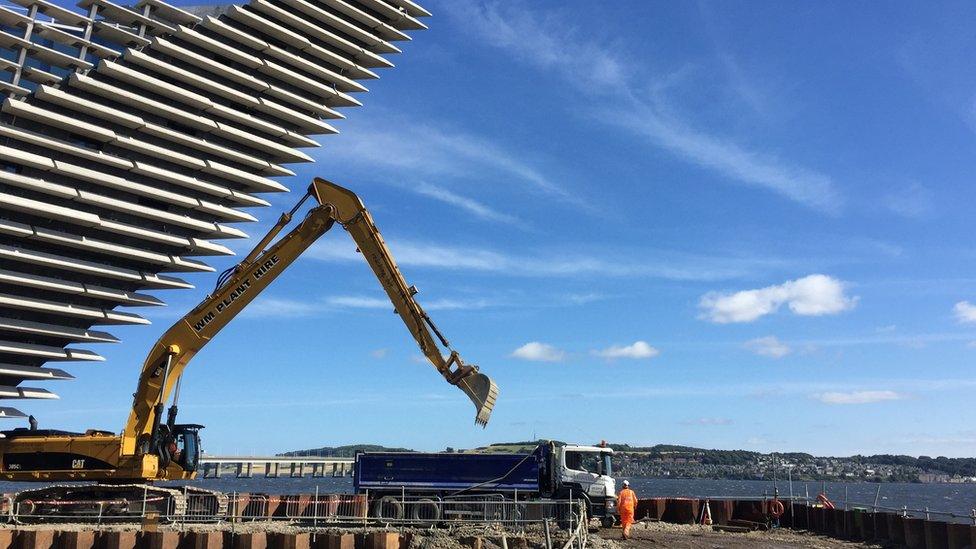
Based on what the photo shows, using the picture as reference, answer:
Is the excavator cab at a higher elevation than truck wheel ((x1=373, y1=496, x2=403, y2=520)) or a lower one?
higher

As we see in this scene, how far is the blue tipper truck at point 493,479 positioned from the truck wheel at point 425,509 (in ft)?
0.11

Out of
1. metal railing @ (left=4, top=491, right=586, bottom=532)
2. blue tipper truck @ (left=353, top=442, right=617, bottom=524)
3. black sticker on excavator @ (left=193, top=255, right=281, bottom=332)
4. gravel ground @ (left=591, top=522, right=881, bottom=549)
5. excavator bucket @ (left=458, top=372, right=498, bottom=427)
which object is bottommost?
gravel ground @ (left=591, top=522, right=881, bottom=549)

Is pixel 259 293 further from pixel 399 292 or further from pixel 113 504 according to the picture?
pixel 113 504

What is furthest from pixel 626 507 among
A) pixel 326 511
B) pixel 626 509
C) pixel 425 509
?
pixel 326 511

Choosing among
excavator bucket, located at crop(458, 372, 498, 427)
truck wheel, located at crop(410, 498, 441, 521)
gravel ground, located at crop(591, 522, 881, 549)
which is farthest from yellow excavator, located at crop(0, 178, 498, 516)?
gravel ground, located at crop(591, 522, 881, 549)

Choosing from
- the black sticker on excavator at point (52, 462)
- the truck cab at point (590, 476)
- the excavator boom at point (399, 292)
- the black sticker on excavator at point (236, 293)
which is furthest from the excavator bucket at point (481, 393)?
the black sticker on excavator at point (52, 462)

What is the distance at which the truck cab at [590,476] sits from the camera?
2883 centimetres

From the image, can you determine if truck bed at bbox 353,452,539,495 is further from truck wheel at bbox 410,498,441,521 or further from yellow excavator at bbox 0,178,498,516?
yellow excavator at bbox 0,178,498,516

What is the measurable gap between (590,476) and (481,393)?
17.5 feet

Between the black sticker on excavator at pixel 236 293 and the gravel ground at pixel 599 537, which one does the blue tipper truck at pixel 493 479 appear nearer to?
the gravel ground at pixel 599 537

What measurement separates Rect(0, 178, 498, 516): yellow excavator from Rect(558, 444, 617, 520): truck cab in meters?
4.33

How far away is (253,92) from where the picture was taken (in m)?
54.4

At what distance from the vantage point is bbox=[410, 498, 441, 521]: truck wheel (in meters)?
27.7

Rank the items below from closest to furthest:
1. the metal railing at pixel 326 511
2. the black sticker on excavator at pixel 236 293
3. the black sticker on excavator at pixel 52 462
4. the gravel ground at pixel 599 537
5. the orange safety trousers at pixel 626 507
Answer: the gravel ground at pixel 599 537 < the metal railing at pixel 326 511 < the orange safety trousers at pixel 626 507 < the black sticker on excavator at pixel 52 462 < the black sticker on excavator at pixel 236 293
